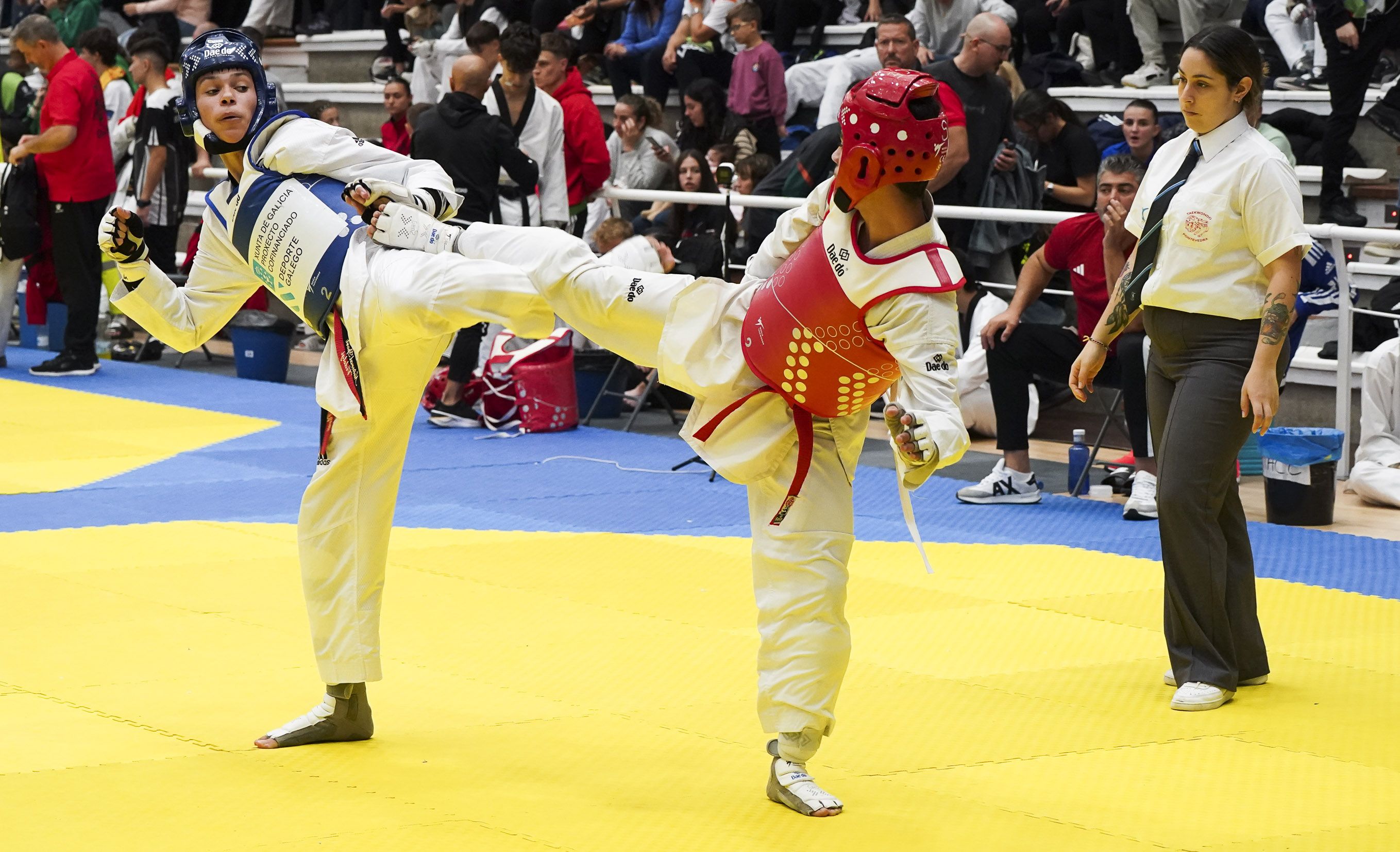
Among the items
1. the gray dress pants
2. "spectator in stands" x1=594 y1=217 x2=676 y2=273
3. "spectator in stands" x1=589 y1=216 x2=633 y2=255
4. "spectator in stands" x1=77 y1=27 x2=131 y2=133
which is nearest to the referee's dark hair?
the gray dress pants

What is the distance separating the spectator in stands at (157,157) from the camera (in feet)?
39.4

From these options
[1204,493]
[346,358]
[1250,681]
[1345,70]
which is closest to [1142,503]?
[1250,681]

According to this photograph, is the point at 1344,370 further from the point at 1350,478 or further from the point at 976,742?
the point at 976,742

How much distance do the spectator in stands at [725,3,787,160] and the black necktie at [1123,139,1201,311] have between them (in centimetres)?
703

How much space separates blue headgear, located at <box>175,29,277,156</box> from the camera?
161 inches

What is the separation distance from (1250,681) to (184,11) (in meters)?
15.0

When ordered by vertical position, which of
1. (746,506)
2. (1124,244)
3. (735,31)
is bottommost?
(746,506)

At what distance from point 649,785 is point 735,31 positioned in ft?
29.9

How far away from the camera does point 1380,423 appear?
302 inches

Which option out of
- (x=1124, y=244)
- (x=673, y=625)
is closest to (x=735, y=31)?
(x=1124, y=244)

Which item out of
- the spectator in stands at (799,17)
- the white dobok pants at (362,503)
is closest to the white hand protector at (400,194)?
the white dobok pants at (362,503)

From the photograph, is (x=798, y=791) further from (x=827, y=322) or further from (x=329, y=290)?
(x=329, y=290)

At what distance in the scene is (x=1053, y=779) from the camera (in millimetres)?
3971

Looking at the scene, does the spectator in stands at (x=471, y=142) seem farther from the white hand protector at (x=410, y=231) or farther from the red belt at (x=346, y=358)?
the white hand protector at (x=410, y=231)
